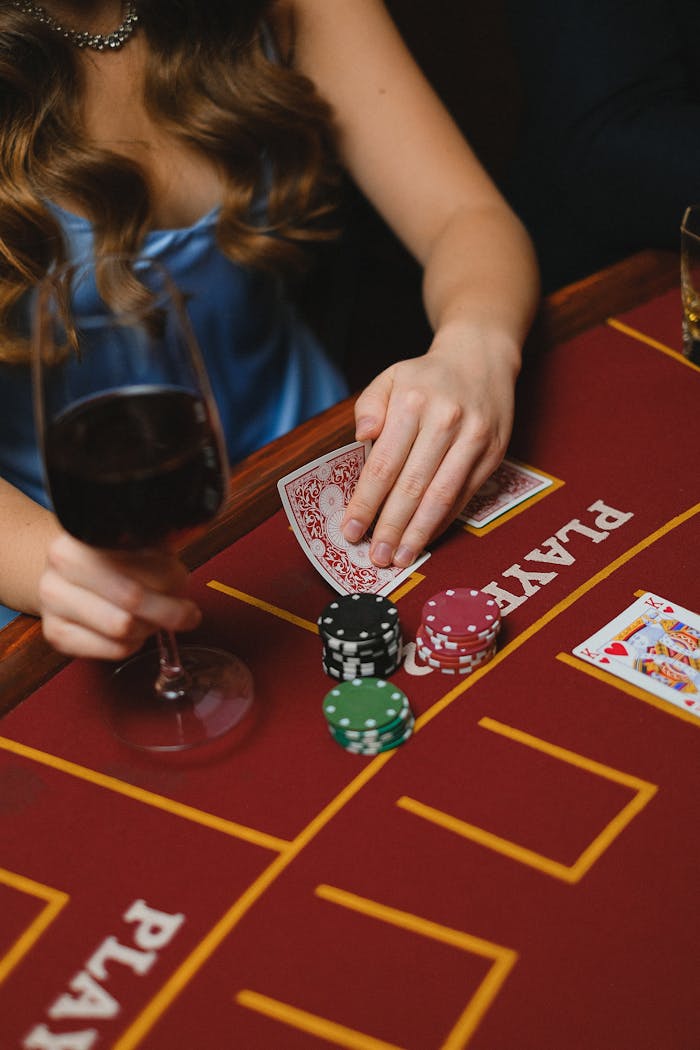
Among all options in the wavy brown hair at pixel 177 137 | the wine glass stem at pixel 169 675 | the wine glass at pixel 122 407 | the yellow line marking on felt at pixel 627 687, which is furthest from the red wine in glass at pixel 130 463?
the wavy brown hair at pixel 177 137

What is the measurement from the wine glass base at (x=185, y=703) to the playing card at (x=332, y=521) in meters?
0.17

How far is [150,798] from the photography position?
0.96 m

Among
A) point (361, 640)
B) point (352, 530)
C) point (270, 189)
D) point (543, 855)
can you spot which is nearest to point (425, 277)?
point (270, 189)

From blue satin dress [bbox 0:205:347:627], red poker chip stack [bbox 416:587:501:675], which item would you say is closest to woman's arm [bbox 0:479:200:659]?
red poker chip stack [bbox 416:587:501:675]

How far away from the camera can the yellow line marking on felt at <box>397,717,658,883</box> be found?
34.4 inches

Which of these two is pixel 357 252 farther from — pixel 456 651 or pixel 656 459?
pixel 456 651

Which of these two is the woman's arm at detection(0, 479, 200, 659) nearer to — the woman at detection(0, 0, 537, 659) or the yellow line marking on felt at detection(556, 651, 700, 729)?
the woman at detection(0, 0, 537, 659)

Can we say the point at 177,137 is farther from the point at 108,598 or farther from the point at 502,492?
the point at 108,598

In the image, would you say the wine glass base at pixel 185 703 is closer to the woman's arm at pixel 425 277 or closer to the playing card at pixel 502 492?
the woman's arm at pixel 425 277

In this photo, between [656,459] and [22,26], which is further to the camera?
[22,26]

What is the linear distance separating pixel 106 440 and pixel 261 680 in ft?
1.12

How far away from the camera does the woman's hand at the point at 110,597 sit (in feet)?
3.05

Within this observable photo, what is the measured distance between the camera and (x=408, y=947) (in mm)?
821

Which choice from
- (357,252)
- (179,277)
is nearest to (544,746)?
(179,277)
